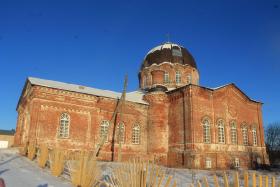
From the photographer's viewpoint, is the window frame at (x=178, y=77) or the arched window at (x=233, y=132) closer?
the arched window at (x=233, y=132)

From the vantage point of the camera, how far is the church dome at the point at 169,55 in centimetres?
2855

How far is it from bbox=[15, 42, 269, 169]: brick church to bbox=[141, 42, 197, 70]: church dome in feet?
18.5

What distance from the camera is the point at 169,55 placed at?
28.7 meters

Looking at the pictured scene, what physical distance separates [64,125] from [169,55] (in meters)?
14.2

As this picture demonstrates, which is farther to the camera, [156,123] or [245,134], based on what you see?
[245,134]

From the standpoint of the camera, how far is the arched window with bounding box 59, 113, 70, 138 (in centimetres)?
1950

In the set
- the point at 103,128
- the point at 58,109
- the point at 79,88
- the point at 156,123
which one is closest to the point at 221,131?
the point at 156,123

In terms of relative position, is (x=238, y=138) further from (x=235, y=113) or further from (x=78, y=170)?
(x=78, y=170)

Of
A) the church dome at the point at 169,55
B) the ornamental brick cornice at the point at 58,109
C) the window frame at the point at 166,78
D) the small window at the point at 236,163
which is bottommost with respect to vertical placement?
the small window at the point at 236,163

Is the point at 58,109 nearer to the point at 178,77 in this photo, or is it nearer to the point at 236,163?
the point at 178,77

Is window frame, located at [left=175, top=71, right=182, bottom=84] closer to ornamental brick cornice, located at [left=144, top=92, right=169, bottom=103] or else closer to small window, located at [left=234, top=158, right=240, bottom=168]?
ornamental brick cornice, located at [left=144, top=92, right=169, bottom=103]

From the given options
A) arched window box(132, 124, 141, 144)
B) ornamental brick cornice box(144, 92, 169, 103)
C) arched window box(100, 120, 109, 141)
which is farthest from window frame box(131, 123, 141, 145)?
ornamental brick cornice box(144, 92, 169, 103)

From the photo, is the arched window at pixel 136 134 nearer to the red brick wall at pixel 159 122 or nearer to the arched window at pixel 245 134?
the red brick wall at pixel 159 122

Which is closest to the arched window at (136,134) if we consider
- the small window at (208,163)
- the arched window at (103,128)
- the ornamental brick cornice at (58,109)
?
the arched window at (103,128)
